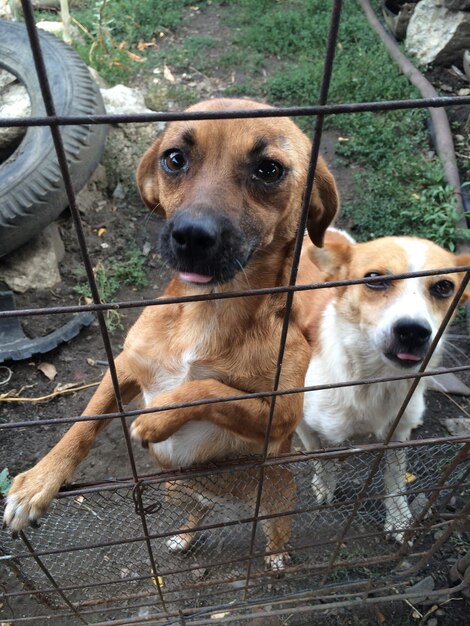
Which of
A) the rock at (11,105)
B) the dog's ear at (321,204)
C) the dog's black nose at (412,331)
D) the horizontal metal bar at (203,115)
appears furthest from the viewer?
the rock at (11,105)

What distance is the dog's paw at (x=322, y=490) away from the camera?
2.81 m

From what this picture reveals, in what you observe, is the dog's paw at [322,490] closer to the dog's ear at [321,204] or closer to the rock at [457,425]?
the rock at [457,425]

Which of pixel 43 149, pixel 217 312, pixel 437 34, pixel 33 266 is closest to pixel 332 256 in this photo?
pixel 217 312

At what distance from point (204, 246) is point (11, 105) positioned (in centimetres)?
433

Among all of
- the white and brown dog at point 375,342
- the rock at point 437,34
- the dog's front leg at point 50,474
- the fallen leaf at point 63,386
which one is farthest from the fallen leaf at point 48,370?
the rock at point 437,34

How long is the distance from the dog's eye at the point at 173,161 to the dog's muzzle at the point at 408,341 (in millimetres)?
1269

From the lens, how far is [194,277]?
1722 mm

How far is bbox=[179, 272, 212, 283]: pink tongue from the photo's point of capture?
171 cm

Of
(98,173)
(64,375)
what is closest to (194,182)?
(64,375)

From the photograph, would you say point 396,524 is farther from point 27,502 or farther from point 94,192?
point 94,192

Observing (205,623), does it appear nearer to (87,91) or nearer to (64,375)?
(64,375)

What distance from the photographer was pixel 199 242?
155cm

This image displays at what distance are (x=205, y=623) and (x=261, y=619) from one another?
0.36 m

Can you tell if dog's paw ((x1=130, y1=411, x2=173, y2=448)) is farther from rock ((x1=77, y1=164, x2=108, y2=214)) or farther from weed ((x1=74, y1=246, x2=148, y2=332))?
rock ((x1=77, y1=164, x2=108, y2=214))
